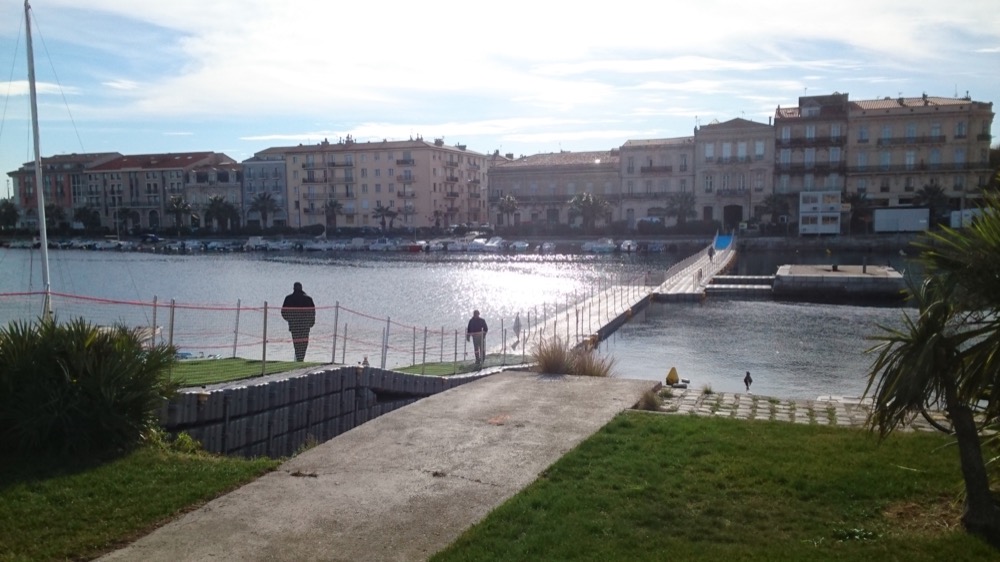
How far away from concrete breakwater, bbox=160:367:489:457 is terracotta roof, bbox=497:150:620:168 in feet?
265

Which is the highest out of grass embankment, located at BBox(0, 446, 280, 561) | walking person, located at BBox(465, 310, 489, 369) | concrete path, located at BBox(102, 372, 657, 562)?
grass embankment, located at BBox(0, 446, 280, 561)

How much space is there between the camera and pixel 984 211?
628 cm

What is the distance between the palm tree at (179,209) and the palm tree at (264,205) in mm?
9101

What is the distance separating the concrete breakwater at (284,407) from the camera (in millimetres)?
10195

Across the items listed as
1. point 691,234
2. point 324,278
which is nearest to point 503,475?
point 324,278

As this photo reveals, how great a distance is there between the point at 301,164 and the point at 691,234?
5308 cm

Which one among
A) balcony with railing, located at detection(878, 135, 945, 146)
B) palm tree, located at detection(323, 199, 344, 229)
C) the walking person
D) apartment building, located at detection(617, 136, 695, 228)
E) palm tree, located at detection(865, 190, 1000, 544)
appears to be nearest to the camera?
palm tree, located at detection(865, 190, 1000, 544)

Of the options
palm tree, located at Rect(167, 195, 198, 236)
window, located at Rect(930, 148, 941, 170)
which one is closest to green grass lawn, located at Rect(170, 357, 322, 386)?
window, located at Rect(930, 148, 941, 170)

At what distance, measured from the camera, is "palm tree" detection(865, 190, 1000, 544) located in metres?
6.01

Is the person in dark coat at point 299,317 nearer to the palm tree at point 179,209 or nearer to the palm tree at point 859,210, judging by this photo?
the palm tree at point 859,210

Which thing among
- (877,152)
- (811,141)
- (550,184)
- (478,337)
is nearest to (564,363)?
(478,337)

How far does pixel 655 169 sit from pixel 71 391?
84.2 m

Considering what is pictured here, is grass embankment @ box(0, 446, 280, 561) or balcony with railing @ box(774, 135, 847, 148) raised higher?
balcony with railing @ box(774, 135, 847, 148)

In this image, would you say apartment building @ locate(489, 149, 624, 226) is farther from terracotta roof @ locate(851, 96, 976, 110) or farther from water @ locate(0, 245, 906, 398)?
terracotta roof @ locate(851, 96, 976, 110)
